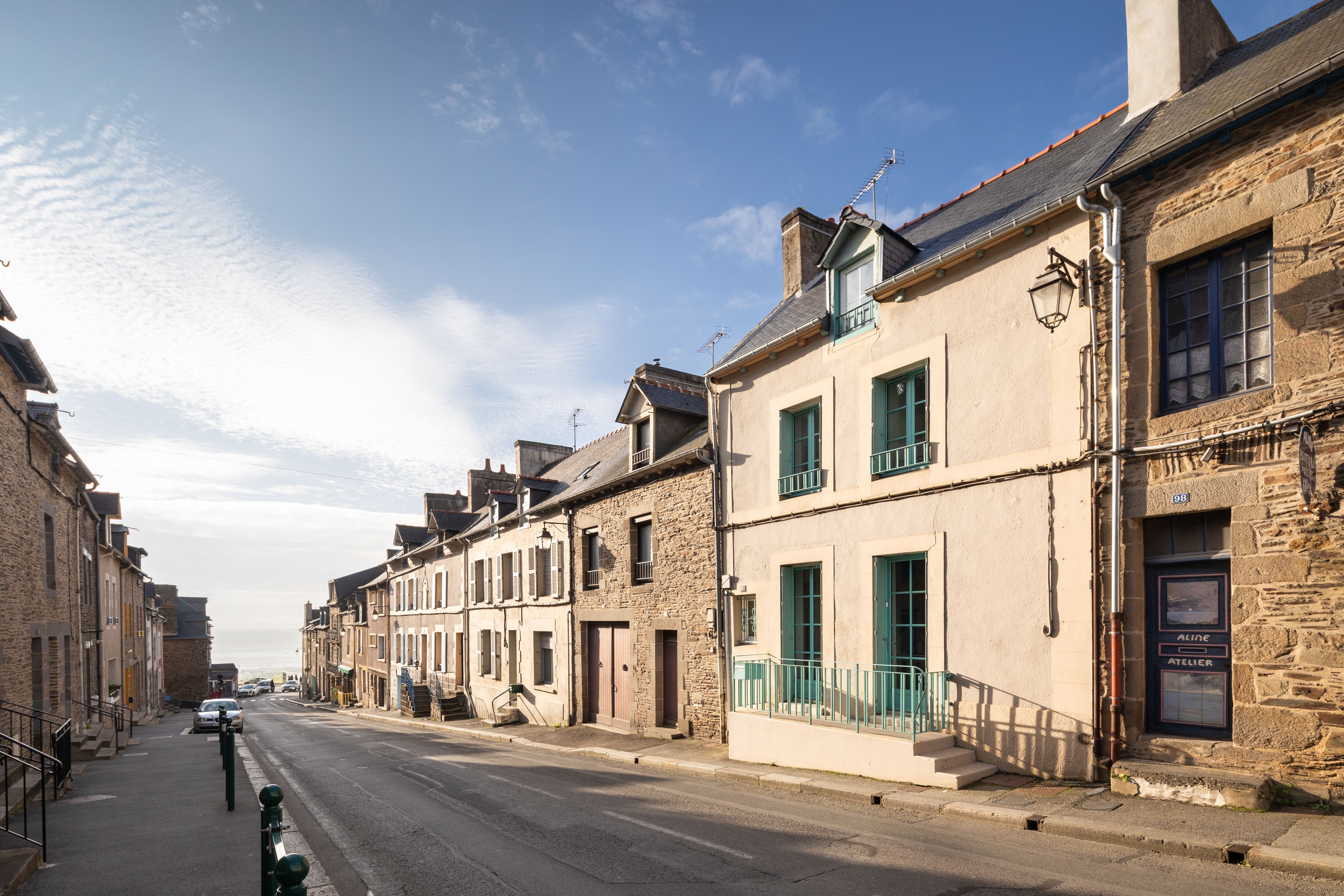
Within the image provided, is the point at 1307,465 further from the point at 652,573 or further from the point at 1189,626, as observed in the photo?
the point at 652,573

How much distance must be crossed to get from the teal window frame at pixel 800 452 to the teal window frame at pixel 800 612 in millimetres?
1316

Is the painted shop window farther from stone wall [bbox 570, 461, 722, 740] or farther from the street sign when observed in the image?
stone wall [bbox 570, 461, 722, 740]

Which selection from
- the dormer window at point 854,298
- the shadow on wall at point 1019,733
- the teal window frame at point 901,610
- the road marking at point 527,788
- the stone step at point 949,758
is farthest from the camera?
the dormer window at point 854,298

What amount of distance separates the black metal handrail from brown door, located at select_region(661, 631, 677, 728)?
10.3 meters

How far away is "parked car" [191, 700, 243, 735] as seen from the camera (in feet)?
86.1

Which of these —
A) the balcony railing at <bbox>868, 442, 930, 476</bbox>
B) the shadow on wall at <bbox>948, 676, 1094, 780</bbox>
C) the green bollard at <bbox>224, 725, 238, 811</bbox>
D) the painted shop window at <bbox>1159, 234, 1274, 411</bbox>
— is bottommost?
the green bollard at <bbox>224, 725, 238, 811</bbox>

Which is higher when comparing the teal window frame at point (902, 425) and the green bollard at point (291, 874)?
the teal window frame at point (902, 425)

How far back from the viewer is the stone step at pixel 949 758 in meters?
9.24

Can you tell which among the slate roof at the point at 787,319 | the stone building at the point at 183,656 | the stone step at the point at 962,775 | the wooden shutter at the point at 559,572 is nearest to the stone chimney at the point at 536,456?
the wooden shutter at the point at 559,572

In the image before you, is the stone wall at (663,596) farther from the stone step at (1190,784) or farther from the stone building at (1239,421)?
the stone building at (1239,421)

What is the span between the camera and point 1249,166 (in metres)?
7.88

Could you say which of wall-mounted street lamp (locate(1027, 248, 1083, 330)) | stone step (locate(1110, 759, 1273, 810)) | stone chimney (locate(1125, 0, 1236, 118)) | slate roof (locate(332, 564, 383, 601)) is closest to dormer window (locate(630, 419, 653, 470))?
wall-mounted street lamp (locate(1027, 248, 1083, 330))

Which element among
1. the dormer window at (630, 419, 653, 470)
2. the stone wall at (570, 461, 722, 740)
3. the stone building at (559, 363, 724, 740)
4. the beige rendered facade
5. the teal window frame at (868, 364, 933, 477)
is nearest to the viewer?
the beige rendered facade

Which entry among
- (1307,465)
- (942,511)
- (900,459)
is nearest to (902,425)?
(900,459)
